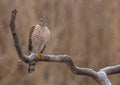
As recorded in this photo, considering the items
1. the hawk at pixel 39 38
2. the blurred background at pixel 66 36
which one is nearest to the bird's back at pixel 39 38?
the hawk at pixel 39 38

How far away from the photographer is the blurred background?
442 cm

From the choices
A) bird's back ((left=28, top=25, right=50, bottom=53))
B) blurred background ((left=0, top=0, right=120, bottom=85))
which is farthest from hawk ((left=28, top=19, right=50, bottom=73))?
blurred background ((left=0, top=0, right=120, bottom=85))

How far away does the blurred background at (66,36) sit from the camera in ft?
14.5

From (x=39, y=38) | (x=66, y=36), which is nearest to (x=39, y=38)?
(x=39, y=38)

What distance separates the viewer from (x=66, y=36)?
4543mm

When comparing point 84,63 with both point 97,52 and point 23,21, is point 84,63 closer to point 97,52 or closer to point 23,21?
point 97,52

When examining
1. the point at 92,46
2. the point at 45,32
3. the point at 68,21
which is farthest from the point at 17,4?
the point at 45,32

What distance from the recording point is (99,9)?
15.5 ft

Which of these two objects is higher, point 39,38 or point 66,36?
point 39,38

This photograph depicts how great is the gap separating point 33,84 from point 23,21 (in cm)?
57

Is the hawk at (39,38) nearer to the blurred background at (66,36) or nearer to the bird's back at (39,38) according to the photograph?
the bird's back at (39,38)

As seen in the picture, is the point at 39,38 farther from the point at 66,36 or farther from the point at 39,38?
the point at 66,36

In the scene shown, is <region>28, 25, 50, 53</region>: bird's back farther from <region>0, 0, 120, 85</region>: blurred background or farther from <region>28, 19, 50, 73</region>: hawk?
<region>0, 0, 120, 85</region>: blurred background

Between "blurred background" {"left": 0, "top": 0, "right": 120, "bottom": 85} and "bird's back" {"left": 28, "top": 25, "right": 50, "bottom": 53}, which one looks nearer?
"bird's back" {"left": 28, "top": 25, "right": 50, "bottom": 53}
